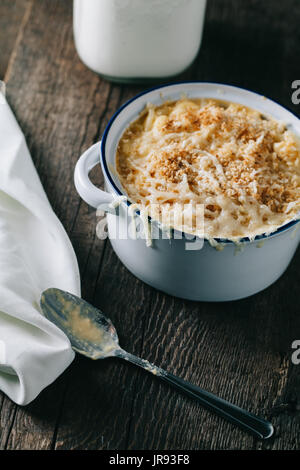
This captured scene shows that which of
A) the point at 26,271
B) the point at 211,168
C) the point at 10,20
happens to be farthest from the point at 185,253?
the point at 10,20

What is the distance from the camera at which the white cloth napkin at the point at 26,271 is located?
118 cm

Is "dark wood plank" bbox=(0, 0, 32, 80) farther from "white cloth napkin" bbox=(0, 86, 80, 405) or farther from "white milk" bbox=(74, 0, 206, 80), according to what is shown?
"white cloth napkin" bbox=(0, 86, 80, 405)

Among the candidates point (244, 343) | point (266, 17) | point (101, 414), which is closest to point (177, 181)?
point (244, 343)

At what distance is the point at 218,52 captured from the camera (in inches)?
79.0

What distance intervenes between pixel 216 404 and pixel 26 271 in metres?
0.50

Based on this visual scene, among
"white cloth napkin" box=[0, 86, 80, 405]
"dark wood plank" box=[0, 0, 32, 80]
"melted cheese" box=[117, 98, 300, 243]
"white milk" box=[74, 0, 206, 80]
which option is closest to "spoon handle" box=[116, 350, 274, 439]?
"white cloth napkin" box=[0, 86, 80, 405]

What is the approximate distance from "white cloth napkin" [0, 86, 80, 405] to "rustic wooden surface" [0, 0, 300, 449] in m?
0.06

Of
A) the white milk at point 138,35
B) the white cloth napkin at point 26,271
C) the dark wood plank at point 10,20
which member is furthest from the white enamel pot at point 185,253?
the dark wood plank at point 10,20

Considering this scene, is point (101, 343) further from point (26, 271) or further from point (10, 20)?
point (10, 20)

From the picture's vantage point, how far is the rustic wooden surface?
1174 mm

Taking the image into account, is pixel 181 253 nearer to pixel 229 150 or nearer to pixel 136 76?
pixel 229 150

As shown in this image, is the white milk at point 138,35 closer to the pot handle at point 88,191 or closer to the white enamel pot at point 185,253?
the white enamel pot at point 185,253

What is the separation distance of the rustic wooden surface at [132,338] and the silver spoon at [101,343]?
0.07ft
